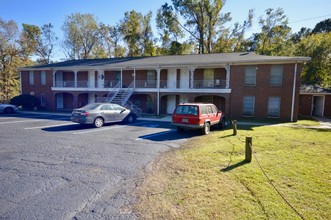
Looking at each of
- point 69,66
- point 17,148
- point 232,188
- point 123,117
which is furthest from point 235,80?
point 69,66

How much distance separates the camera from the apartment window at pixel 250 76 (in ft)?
59.9

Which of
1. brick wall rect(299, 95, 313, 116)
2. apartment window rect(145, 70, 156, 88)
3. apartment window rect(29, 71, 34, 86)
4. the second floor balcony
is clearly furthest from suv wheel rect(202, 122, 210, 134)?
apartment window rect(29, 71, 34, 86)

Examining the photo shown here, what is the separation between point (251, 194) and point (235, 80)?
51.8ft

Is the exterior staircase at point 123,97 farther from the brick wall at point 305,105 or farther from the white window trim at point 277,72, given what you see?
the brick wall at point 305,105

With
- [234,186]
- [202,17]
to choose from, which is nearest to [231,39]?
[202,17]

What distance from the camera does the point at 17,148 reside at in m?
7.68

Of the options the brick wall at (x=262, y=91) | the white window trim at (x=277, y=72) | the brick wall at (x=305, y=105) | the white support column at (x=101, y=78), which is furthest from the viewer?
the white support column at (x=101, y=78)

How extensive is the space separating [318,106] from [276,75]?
9.25 meters

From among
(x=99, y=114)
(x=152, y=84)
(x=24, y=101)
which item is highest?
(x=152, y=84)

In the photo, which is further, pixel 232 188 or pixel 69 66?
pixel 69 66

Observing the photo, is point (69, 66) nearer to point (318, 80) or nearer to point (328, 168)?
point (328, 168)

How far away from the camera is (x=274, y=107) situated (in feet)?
58.9

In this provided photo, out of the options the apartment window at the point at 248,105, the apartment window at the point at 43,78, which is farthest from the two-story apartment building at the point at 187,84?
the apartment window at the point at 43,78

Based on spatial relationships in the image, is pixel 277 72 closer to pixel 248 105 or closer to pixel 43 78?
pixel 248 105
